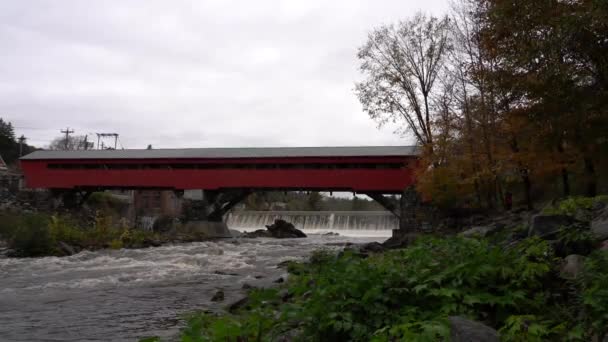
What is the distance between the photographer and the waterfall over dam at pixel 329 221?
96.9 ft

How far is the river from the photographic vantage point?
5744 millimetres

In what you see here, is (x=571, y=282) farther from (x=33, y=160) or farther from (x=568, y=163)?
(x=33, y=160)

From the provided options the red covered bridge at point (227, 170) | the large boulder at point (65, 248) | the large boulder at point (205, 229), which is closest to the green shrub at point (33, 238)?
the large boulder at point (65, 248)

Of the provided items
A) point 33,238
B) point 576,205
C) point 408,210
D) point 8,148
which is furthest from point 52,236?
point 8,148

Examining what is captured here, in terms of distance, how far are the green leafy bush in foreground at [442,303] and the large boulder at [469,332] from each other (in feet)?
0.24

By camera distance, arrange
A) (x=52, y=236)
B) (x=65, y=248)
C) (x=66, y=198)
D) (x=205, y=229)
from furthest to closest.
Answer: (x=66, y=198)
(x=205, y=229)
(x=52, y=236)
(x=65, y=248)

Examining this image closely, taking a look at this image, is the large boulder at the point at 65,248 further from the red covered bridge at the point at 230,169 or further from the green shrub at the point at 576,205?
the green shrub at the point at 576,205

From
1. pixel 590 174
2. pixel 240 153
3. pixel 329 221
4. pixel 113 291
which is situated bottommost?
pixel 113 291

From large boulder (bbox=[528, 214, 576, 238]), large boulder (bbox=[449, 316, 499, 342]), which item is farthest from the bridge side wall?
large boulder (bbox=[449, 316, 499, 342])

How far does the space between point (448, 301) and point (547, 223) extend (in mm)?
1854

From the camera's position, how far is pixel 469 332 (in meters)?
2.82

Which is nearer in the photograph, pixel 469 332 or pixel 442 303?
pixel 469 332

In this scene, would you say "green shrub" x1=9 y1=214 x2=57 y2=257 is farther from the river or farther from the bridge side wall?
the bridge side wall

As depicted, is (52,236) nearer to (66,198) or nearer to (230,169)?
(230,169)
